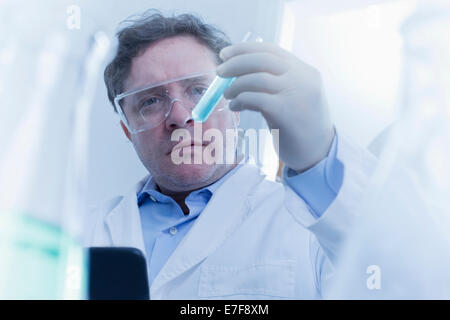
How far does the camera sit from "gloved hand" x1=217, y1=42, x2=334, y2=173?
677 millimetres

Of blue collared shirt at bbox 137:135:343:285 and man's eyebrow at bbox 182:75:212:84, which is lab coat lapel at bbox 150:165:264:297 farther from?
man's eyebrow at bbox 182:75:212:84

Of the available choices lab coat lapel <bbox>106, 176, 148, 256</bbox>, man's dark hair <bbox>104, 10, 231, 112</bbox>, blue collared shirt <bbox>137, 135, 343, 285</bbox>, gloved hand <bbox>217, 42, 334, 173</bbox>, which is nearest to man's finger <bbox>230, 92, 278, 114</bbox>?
gloved hand <bbox>217, 42, 334, 173</bbox>

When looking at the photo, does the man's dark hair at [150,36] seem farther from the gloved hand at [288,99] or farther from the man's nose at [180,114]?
the gloved hand at [288,99]

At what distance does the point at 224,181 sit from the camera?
1.09 meters

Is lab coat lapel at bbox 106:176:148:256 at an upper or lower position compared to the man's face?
lower

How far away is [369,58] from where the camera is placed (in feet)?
4.27

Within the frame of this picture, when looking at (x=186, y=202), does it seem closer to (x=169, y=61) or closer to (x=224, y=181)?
(x=224, y=181)

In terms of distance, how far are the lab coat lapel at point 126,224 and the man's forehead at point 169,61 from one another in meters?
0.31

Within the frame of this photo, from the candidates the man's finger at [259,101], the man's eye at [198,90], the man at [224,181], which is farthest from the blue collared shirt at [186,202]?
the man's eye at [198,90]

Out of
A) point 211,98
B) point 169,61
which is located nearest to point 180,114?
point 169,61

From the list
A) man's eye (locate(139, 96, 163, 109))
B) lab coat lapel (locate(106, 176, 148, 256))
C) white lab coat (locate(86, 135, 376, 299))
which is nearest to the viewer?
white lab coat (locate(86, 135, 376, 299))

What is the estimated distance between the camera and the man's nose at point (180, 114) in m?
1.04
